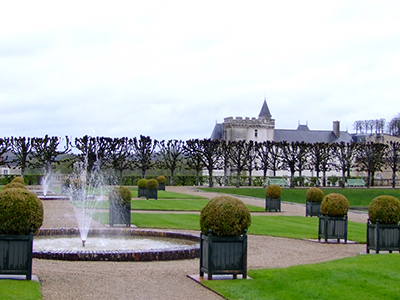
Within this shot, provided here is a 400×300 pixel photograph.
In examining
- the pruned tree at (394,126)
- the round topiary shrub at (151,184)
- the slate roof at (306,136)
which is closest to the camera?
the round topiary shrub at (151,184)

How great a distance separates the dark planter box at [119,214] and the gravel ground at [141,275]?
19.7 ft

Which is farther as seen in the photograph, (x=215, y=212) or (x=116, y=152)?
(x=116, y=152)

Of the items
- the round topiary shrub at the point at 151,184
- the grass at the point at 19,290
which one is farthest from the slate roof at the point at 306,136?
the grass at the point at 19,290

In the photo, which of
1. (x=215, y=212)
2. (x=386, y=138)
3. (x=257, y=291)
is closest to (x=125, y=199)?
(x=215, y=212)

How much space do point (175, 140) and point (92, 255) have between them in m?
52.8

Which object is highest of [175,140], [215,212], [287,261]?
[175,140]

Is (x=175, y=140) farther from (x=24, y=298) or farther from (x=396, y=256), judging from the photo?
(x=24, y=298)

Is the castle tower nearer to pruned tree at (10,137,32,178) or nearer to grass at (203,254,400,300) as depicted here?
pruned tree at (10,137,32,178)

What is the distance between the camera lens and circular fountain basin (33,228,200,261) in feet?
36.2

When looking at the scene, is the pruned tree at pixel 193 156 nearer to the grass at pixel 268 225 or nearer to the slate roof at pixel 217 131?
the slate roof at pixel 217 131

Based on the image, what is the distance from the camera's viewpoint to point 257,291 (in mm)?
8188

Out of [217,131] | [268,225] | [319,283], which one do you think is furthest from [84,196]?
[217,131]

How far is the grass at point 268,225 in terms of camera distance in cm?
1777

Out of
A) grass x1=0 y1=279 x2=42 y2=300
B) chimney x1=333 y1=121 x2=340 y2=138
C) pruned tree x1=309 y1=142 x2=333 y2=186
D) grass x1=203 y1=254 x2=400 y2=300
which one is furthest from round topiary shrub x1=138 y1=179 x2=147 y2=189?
chimney x1=333 y1=121 x2=340 y2=138
